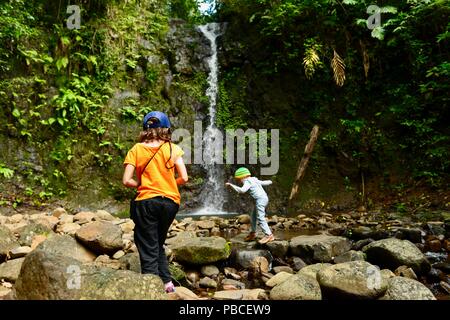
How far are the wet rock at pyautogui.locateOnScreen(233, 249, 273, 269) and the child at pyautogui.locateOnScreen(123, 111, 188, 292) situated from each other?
1647 mm

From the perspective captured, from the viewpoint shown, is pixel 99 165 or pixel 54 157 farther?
pixel 99 165

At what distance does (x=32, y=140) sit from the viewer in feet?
33.1

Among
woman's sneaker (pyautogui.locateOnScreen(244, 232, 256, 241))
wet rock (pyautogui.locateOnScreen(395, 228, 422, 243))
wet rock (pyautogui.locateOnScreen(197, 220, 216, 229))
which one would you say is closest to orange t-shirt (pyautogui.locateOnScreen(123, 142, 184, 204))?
woman's sneaker (pyautogui.locateOnScreen(244, 232, 256, 241))

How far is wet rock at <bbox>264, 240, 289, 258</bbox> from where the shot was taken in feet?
17.3

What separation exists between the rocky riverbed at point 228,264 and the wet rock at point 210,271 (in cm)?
1

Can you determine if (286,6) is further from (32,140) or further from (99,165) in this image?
(32,140)

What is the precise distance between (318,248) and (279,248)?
1.96ft

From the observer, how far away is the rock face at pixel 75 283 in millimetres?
2600

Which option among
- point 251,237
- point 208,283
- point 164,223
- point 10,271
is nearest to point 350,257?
point 251,237

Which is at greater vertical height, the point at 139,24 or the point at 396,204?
the point at 139,24

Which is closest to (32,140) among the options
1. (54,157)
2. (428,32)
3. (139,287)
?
(54,157)

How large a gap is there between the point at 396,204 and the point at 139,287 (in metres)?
8.59

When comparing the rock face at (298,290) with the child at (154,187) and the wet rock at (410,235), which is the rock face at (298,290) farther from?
the wet rock at (410,235)

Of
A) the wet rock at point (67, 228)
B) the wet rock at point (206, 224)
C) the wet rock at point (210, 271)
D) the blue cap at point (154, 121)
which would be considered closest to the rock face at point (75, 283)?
the blue cap at point (154, 121)
